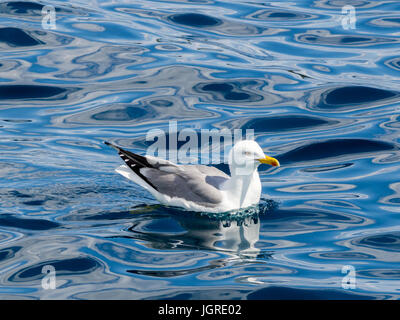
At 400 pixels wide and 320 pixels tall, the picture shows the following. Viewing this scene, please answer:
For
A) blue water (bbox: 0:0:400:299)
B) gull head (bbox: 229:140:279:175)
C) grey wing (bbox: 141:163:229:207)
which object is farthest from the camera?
grey wing (bbox: 141:163:229:207)

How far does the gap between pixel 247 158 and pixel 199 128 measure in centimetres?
368

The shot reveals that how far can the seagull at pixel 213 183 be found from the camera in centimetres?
1016

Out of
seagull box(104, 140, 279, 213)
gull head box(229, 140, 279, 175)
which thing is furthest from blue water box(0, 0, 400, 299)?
gull head box(229, 140, 279, 175)

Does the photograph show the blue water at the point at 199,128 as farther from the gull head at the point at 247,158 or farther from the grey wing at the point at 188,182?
the gull head at the point at 247,158

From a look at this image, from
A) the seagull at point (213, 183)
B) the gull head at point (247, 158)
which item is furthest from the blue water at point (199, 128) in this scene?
the gull head at point (247, 158)

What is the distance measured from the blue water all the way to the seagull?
0.19 meters

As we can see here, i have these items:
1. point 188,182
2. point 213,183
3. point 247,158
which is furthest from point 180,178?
point 247,158

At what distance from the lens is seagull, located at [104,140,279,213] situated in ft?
33.3

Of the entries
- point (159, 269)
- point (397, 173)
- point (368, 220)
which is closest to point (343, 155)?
point (397, 173)

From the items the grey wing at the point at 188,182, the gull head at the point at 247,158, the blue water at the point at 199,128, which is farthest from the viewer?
the grey wing at the point at 188,182

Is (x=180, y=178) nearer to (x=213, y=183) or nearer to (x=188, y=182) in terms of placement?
(x=188, y=182)

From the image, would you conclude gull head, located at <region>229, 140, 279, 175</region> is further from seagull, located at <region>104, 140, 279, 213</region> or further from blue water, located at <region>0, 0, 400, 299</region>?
blue water, located at <region>0, 0, 400, 299</region>

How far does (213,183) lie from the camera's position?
10344 millimetres

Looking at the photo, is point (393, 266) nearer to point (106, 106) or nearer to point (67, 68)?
point (106, 106)
